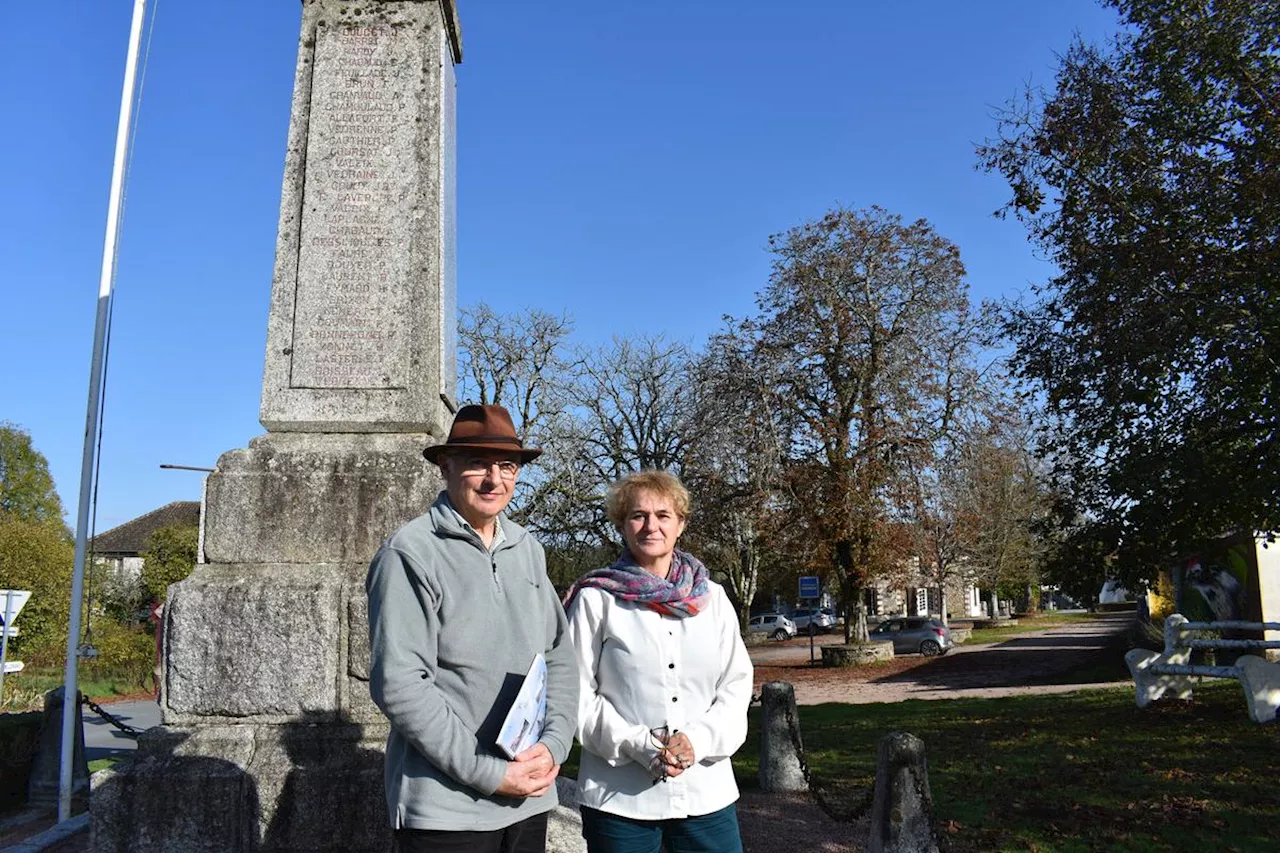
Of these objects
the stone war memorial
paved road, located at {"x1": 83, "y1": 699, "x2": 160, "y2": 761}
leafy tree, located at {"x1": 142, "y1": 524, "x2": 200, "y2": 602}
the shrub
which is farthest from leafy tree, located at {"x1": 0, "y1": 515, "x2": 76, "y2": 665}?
the stone war memorial

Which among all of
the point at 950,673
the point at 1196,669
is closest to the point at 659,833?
the point at 1196,669

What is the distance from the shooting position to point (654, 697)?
9.59 ft

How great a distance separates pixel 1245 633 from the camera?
681 inches

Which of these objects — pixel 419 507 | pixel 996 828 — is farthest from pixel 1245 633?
pixel 419 507

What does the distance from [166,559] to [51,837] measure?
31.1 meters

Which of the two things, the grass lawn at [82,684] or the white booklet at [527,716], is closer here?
the white booklet at [527,716]

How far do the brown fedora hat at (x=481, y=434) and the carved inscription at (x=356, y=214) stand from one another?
7.10ft

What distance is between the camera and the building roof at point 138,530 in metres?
53.0

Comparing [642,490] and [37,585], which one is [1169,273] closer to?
[642,490]

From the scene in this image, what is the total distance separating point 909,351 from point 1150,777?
20.7 meters

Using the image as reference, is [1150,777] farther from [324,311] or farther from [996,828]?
[324,311]

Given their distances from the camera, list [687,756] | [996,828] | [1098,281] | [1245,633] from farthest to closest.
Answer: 1. [1245,633]
2. [1098,281]
3. [996,828]
4. [687,756]

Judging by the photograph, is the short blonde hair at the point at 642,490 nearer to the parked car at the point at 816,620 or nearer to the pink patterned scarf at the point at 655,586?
the pink patterned scarf at the point at 655,586

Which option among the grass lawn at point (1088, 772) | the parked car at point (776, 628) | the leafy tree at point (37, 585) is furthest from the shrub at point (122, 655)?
the parked car at point (776, 628)
